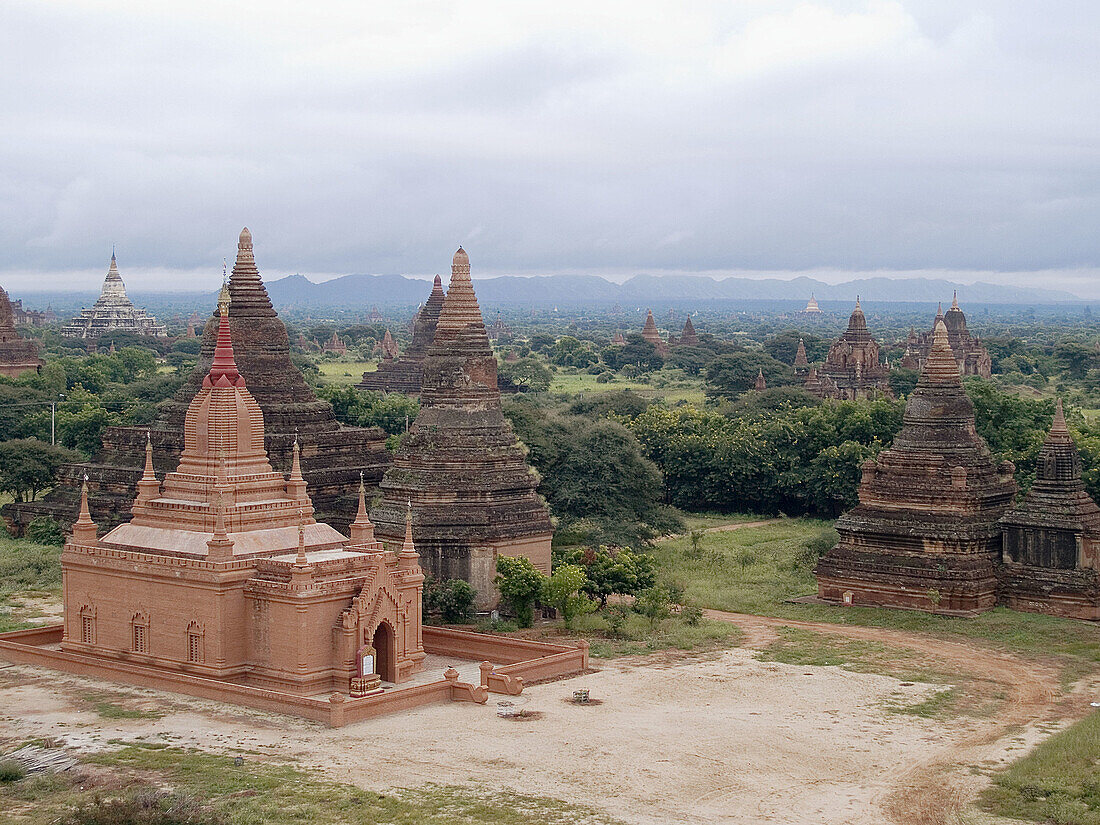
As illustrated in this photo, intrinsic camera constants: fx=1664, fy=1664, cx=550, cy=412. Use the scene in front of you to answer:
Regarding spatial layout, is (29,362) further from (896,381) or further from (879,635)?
(879,635)

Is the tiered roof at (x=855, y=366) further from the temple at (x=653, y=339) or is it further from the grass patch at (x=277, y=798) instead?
the grass patch at (x=277, y=798)

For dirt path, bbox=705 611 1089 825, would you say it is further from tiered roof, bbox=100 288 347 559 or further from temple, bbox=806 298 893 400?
temple, bbox=806 298 893 400

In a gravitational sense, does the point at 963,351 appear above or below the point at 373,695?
above

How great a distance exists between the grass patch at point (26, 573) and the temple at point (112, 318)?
12840 cm

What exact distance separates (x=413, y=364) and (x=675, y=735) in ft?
218

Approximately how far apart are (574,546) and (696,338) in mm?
119200

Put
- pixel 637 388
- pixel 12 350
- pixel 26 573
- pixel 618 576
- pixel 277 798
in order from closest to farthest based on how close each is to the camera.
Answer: pixel 277 798 < pixel 618 576 < pixel 26 573 < pixel 12 350 < pixel 637 388

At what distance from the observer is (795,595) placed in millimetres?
44062

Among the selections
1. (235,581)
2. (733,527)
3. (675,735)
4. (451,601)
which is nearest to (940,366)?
(451,601)

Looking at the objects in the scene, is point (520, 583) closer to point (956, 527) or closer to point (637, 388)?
point (956, 527)

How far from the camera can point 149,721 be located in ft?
95.2

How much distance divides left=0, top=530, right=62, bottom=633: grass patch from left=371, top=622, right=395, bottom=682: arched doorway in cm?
1096

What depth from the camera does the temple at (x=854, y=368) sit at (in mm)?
98750

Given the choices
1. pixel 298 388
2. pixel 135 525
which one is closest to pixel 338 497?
pixel 298 388
